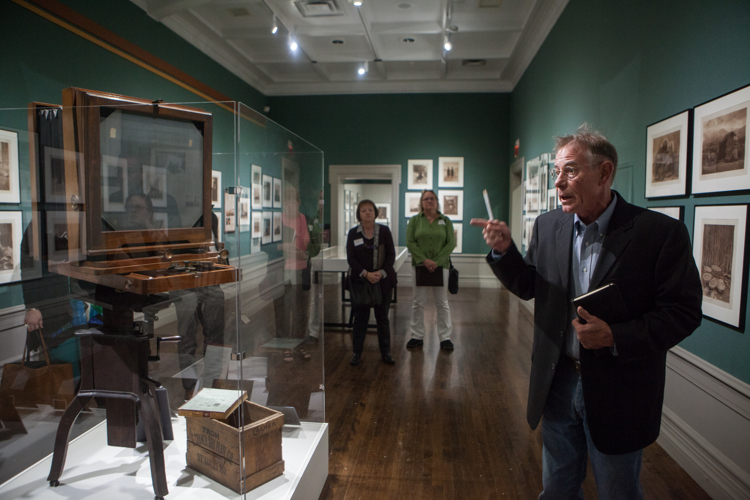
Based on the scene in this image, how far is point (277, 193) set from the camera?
1.84 meters

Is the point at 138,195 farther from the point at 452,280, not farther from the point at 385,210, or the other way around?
the point at 385,210

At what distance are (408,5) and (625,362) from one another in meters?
5.44

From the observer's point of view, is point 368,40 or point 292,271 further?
point 368,40

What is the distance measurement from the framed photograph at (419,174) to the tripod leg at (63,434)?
766 cm

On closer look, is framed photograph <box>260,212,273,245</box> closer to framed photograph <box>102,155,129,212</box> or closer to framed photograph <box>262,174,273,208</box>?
framed photograph <box>262,174,273,208</box>

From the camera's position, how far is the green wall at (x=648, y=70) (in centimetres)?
222

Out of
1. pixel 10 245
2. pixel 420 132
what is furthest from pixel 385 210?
pixel 10 245

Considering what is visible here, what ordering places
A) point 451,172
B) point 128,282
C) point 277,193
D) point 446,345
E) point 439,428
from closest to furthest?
point 128,282 < point 277,193 < point 439,428 < point 446,345 < point 451,172

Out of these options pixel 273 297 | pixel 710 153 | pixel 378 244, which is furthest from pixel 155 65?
pixel 710 153

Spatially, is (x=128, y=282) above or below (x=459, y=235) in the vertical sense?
above

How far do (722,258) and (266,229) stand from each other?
86.6 inches

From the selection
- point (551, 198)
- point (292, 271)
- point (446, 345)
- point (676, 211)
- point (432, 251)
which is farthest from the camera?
point (551, 198)

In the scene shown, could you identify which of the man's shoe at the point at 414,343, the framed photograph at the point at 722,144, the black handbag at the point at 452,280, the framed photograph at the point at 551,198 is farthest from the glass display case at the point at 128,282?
the framed photograph at the point at 551,198

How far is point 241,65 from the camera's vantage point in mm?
7641
